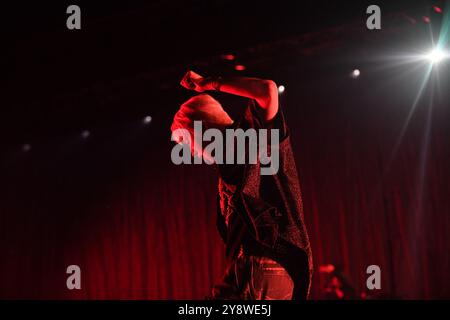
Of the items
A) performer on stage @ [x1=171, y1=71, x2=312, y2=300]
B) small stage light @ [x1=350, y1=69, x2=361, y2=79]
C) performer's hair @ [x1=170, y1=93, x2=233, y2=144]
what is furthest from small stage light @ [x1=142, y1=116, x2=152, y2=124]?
performer on stage @ [x1=171, y1=71, x2=312, y2=300]

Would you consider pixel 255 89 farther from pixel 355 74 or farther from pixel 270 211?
pixel 355 74

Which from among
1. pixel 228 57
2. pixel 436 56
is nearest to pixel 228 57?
pixel 228 57

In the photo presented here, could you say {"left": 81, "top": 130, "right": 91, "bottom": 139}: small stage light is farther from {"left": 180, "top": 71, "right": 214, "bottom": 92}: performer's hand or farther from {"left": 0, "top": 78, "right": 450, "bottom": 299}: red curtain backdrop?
{"left": 180, "top": 71, "right": 214, "bottom": 92}: performer's hand

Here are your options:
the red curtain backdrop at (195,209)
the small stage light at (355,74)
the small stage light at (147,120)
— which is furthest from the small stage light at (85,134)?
the small stage light at (355,74)

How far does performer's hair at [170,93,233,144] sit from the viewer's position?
4.36 feet

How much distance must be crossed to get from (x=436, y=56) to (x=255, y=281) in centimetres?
554

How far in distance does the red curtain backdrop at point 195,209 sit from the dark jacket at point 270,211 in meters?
4.97

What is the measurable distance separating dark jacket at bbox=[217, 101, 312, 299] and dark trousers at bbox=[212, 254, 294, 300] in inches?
0.8

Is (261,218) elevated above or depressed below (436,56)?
below

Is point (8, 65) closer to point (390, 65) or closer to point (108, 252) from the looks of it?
point (108, 252)

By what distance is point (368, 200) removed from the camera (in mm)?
6141

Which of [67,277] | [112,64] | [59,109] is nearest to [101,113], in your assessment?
[59,109]

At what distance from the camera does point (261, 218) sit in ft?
3.91

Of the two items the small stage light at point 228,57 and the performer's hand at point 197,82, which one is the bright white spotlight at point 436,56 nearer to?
the small stage light at point 228,57
